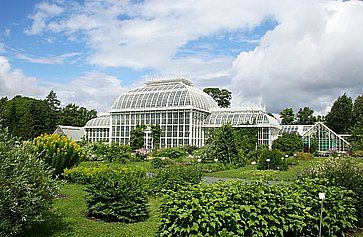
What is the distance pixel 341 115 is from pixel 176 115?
30.2 metres

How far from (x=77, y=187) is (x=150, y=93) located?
3255 centimetres

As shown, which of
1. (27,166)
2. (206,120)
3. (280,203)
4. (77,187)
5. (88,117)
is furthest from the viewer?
(88,117)

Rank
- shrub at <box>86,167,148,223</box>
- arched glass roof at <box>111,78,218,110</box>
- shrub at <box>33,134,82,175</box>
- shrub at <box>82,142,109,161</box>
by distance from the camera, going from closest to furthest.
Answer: shrub at <box>86,167,148,223</box> < shrub at <box>33,134,82,175</box> < shrub at <box>82,142,109,161</box> < arched glass roof at <box>111,78,218,110</box>

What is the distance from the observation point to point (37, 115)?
55.8m

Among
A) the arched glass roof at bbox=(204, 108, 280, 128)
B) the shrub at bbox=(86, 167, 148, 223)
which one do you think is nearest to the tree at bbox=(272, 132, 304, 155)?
the arched glass roof at bbox=(204, 108, 280, 128)

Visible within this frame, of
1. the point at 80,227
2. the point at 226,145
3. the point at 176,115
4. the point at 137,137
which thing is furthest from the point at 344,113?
the point at 80,227

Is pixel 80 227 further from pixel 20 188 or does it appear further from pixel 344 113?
pixel 344 113

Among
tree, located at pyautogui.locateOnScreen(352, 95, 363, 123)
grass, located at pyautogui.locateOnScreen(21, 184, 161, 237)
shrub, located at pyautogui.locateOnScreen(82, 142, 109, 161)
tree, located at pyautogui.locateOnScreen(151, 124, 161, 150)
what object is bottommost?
grass, located at pyautogui.locateOnScreen(21, 184, 161, 237)

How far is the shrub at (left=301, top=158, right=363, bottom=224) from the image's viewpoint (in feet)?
27.2

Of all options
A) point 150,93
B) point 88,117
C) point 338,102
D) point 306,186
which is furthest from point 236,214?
point 88,117

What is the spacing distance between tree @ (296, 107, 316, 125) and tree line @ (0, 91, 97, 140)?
38868 millimetres

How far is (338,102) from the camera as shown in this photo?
2314 inches

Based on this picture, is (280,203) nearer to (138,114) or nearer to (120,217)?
(120,217)

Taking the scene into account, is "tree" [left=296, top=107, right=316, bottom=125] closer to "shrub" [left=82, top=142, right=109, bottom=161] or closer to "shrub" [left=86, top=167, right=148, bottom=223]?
"shrub" [left=82, top=142, right=109, bottom=161]
